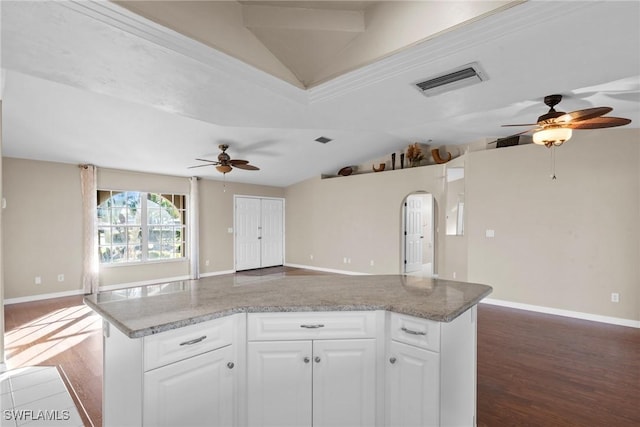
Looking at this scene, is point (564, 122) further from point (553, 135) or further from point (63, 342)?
point (63, 342)

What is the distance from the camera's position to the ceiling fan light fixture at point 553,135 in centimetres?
308

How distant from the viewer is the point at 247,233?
8.23 meters

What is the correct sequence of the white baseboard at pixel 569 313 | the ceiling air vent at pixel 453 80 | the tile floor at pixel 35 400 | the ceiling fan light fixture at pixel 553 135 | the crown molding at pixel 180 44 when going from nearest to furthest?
the crown molding at pixel 180 44, the ceiling air vent at pixel 453 80, the tile floor at pixel 35 400, the ceiling fan light fixture at pixel 553 135, the white baseboard at pixel 569 313

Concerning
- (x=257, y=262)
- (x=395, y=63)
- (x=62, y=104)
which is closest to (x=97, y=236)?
(x=62, y=104)

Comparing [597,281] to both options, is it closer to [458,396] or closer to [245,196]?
[458,396]

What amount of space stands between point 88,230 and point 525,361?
6.89m

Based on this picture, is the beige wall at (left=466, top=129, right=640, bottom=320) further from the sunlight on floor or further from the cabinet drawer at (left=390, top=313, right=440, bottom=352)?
the sunlight on floor

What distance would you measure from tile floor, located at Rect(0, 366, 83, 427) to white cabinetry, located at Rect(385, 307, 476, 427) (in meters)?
2.19

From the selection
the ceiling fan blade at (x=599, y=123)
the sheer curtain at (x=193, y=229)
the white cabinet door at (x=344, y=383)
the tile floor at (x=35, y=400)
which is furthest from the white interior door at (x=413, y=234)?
the tile floor at (x=35, y=400)

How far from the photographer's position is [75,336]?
3.74 m

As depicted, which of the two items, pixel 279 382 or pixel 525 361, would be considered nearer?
pixel 279 382

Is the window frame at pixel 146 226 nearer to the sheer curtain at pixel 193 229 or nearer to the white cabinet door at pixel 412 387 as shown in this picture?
the sheer curtain at pixel 193 229

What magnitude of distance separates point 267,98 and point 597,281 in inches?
194

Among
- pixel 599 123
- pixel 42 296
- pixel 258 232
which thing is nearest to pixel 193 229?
pixel 258 232
